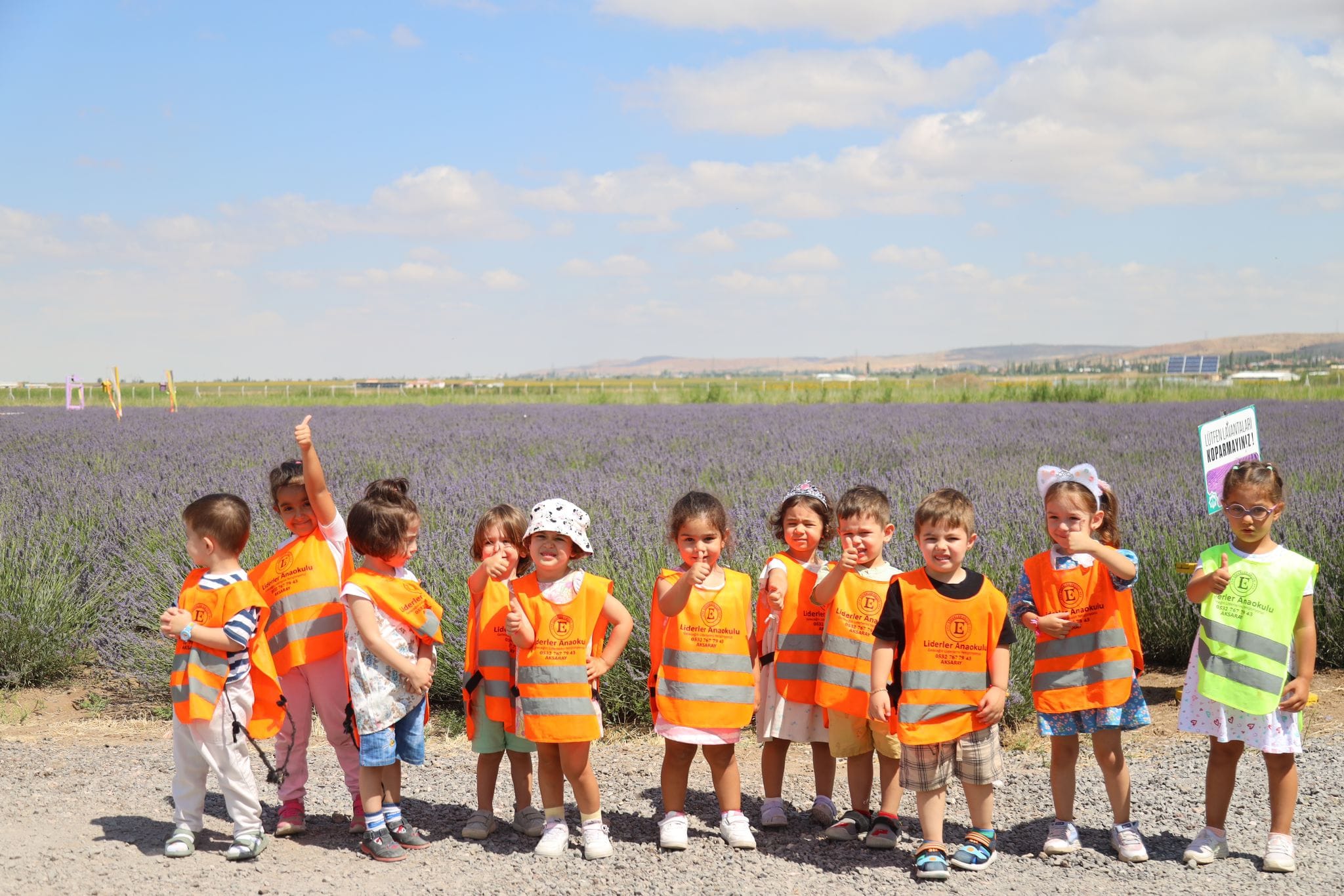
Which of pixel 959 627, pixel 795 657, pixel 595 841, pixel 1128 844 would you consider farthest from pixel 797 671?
pixel 1128 844

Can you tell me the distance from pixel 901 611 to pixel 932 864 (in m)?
0.67

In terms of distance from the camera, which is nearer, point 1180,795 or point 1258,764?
point 1180,795

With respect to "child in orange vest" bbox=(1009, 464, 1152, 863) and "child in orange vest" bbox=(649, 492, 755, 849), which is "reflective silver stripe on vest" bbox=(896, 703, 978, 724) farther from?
"child in orange vest" bbox=(649, 492, 755, 849)

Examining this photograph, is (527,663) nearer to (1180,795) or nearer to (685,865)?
(685,865)

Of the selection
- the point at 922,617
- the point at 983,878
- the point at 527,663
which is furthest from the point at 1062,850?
the point at 527,663

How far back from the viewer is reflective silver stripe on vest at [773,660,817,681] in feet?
10.5

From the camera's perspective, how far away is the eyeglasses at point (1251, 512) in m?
2.95

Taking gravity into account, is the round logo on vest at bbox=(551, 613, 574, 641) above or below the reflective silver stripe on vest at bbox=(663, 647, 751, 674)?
above

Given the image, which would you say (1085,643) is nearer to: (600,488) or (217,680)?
(217,680)

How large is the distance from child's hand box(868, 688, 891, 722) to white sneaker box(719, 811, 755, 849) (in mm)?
504

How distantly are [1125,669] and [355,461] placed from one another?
7.95 m

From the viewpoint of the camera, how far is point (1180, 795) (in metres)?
3.38

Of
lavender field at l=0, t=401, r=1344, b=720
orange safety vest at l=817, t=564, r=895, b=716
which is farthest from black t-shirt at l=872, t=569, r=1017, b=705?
lavender field at l=0, t=401, r=1344, b=720

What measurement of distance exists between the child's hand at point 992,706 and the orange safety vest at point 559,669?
108cm
